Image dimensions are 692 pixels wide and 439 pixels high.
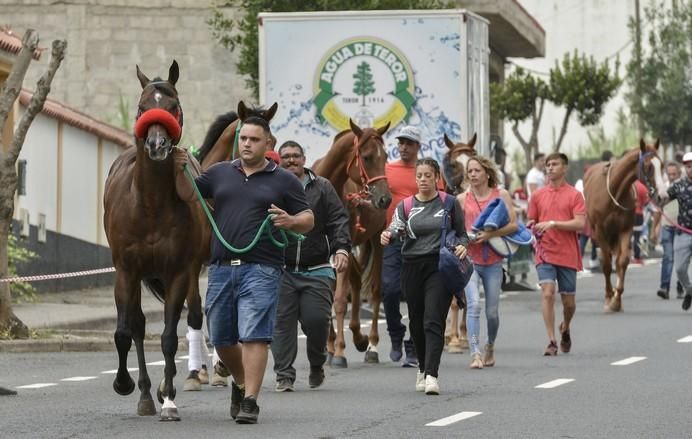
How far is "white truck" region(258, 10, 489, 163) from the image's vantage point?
23.8 metres

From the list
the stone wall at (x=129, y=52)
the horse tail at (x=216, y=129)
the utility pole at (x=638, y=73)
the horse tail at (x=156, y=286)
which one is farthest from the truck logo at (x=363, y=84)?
the utility pole at (x=638, y=73)

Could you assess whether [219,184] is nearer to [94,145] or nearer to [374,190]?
[374,190]

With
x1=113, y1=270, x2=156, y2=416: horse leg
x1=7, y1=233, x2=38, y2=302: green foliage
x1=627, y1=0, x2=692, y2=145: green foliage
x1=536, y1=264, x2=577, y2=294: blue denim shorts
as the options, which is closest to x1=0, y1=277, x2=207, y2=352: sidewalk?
x1=7, y1=233, x2=38, y2=302: green foliage

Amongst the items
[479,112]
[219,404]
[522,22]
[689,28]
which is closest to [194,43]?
[522,22]

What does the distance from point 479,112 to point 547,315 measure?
23.3ft

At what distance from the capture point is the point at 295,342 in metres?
15.0

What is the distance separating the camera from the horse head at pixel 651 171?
2525 centimetres

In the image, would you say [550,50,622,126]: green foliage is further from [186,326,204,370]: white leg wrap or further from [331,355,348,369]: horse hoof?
[186,326,204,370]: white leg wrap

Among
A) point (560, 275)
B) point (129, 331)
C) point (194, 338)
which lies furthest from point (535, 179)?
point (129, 331)

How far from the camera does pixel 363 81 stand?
23.9 metres

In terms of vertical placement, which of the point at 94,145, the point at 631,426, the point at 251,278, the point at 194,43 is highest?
the point at 194,43

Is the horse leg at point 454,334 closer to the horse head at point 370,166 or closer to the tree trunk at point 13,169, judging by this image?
the horse head at point 370,166

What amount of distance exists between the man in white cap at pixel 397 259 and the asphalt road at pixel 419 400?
0.21 metres

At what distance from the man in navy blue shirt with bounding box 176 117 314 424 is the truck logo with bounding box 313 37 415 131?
1125 cm
